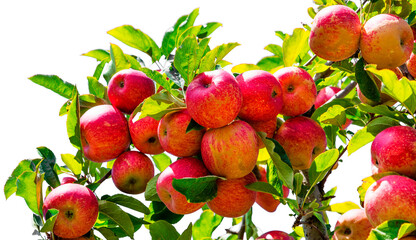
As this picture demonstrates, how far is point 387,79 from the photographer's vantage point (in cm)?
161

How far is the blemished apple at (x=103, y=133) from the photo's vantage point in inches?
82.7

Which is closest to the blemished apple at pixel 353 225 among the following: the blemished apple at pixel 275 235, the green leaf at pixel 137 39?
the blemished apple at pixel 275 235

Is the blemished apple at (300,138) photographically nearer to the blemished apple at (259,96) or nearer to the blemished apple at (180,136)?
the blemished apple at (259,96)

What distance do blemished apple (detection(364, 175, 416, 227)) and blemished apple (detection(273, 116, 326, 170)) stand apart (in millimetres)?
396

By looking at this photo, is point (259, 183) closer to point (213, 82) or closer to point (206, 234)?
point (213, 82)

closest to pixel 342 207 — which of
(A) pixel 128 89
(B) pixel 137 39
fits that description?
(A) pixel 128 89

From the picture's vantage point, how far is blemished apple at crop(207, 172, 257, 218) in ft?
6.00

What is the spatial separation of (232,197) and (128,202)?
1.85ft

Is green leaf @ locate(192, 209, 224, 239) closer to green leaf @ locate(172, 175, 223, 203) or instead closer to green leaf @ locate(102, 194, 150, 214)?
green leaf @ locate(102, 194, 150, 214)

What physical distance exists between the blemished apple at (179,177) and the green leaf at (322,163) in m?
0.41

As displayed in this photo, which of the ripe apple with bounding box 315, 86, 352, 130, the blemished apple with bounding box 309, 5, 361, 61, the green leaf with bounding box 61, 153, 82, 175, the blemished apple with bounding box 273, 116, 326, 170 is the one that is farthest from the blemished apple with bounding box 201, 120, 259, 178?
the ripe apple with bounding box 315, 86, 352, 130

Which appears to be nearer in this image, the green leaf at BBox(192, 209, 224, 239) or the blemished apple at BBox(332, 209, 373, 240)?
the blemished apple at BBox(332, 209, 373, 240)

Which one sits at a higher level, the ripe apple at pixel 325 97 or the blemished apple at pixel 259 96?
the blemished apple at pixel 259 96

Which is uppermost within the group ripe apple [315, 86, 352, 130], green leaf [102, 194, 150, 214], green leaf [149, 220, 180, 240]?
ripe apple [315, 86, 352, 130]
